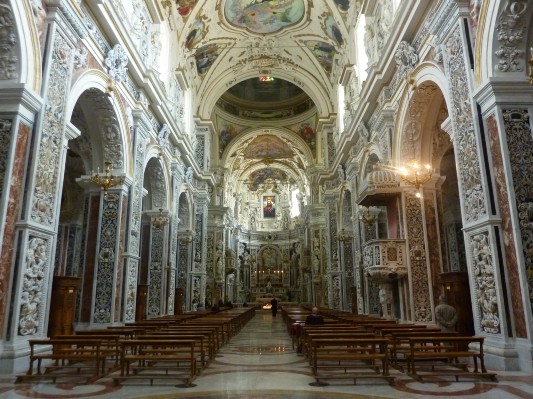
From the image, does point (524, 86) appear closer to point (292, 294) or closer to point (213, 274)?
point (213, 274)

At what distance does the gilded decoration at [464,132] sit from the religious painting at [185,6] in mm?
10979

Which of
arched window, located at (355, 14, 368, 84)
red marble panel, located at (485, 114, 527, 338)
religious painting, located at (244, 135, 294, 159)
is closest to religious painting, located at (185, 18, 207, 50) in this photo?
arched window, located at (355, 14, 368, 84)

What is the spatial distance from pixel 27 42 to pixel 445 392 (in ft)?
24.0

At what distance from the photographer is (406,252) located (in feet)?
34.2

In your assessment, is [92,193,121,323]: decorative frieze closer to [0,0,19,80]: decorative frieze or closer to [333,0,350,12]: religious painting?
[0,0,19,80]: decorative frieze

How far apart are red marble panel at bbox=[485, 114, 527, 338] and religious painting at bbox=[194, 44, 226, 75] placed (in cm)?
1529

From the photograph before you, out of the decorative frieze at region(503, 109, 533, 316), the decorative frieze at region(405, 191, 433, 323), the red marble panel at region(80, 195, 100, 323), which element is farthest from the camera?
the red marble panel at region(80, 195, 100, 323)

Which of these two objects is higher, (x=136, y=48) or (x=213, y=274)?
(x=136, y=48)

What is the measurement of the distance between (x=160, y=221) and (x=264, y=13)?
385 inches

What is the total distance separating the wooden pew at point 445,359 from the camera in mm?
5520

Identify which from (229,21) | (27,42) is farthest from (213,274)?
(27,42)

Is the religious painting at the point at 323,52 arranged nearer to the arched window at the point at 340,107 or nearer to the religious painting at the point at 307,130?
the arched window at the point at 340,107

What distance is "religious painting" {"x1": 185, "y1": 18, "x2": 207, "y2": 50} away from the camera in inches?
685

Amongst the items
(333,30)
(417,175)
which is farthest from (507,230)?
(333,30)
